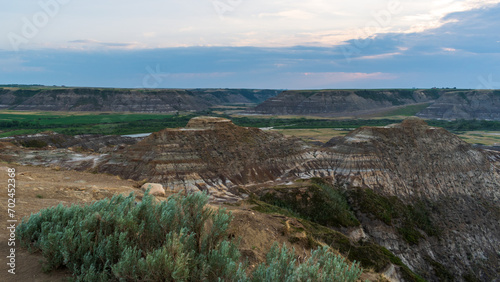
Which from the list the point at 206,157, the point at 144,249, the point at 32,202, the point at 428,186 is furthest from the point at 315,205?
the point at 144,249

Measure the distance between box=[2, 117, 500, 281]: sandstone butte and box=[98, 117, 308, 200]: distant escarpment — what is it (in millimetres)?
155

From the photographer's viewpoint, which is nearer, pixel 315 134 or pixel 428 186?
pixel 428 186

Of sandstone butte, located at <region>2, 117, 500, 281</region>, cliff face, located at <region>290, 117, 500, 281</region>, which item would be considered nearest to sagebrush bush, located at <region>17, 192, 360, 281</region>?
sandstone butte, located at <region>2, 117, 500, 281</region>

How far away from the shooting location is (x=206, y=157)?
164 ft

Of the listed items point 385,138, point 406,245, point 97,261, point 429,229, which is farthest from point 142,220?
point 385,138

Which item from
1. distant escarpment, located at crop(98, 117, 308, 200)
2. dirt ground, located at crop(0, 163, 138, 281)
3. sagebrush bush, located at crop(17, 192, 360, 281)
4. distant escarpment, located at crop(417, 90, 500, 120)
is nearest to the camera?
sagebrush bush, located at crop(17, 192, 360, 281)

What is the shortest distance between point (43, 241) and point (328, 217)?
113ft

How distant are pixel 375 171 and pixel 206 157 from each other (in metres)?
27.7

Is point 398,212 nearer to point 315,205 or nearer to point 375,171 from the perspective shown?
point 375,171

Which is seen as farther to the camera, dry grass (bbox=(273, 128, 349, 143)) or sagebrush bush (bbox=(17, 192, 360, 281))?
dry grass (bbox=(273, 128, 349, 143))

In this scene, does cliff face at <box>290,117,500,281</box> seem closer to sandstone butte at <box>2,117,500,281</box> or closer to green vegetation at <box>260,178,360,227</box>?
sandstone butte at <box>2,117,500,281</box>

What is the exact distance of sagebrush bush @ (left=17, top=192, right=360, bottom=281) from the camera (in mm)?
7039

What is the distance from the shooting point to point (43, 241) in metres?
8.04

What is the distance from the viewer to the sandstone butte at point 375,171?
39.4 metres
